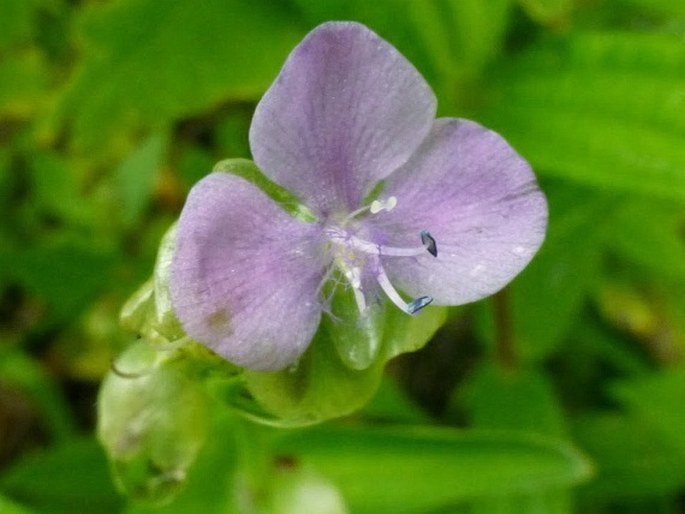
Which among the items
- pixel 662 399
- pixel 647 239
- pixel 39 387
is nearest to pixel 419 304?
pixel 662 399

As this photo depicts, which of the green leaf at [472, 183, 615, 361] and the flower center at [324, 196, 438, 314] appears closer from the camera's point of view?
the flower center at [324, 196, 438, 314]

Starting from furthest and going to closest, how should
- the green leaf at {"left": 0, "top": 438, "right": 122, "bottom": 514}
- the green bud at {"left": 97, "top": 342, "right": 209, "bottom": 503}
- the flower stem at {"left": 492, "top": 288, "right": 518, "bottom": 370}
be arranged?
the green leaf at {"left": 0, "top": 438, "right": 122, "bottom": 514}, the flower stem at {"left": 492, "top": 288, "right": 518, "bottom": 370}, the green bud at {"left": 97, "top": 342, "right": 209, "bottom": 503}

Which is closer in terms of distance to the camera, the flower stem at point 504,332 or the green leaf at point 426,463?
the green leaf at point 426,463

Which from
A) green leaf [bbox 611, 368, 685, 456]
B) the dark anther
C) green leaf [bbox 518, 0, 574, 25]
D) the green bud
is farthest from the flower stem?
the dark anther

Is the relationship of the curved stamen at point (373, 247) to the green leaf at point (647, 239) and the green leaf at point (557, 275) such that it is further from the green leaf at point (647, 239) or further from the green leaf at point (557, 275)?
the green leaf at point (647, 239)

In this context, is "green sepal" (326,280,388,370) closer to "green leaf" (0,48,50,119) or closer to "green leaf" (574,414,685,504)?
"green leaf" (574,414,685,504)

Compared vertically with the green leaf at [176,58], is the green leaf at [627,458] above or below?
below

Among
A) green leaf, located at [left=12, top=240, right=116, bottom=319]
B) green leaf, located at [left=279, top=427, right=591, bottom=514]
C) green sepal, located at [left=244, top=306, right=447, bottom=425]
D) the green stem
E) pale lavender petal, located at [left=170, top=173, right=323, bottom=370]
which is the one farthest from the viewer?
green leaf, located at [left=12, top=240, right=116, bottom=319]

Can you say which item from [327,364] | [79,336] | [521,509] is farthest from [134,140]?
[327,364]

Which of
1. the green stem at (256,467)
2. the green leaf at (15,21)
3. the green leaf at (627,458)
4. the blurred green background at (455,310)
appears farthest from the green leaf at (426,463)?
the green leaf at (15,21)
